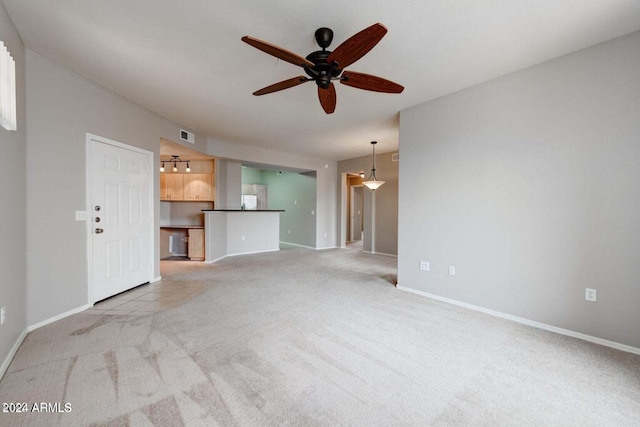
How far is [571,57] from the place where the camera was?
2486mm

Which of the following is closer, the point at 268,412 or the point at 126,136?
the point at 268,412

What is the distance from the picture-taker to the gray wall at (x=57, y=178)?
252cm

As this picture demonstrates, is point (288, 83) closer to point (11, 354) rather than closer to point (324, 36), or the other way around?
point (324, 36)

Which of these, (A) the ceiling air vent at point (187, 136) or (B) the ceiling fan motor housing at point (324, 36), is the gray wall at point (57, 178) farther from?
(B) the ceiling fan motor housing at point (324, 36)

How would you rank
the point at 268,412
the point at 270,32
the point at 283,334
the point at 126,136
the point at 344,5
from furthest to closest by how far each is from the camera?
the point at 126,136
the point at 283,334
the point at 270,32
the point at 344,5
the point at 268,412

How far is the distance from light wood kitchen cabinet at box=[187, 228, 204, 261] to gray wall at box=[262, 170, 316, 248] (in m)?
3.15

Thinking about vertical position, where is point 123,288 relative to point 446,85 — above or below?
below

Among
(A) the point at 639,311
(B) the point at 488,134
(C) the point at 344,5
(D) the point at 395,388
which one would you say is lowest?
(D) the point at 395,388

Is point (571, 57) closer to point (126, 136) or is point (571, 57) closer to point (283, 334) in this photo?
point (283, 334)

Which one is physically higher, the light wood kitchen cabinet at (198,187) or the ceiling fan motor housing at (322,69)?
the ceiling fan motor housing at (322,69)

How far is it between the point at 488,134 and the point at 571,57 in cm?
89

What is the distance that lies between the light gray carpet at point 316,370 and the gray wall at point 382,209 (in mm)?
3776

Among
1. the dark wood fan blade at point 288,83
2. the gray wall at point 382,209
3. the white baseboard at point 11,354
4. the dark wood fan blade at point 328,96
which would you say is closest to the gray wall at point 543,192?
the dark wood fan blade at point 328,96

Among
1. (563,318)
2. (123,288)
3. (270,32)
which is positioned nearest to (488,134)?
Result: (563,318)
